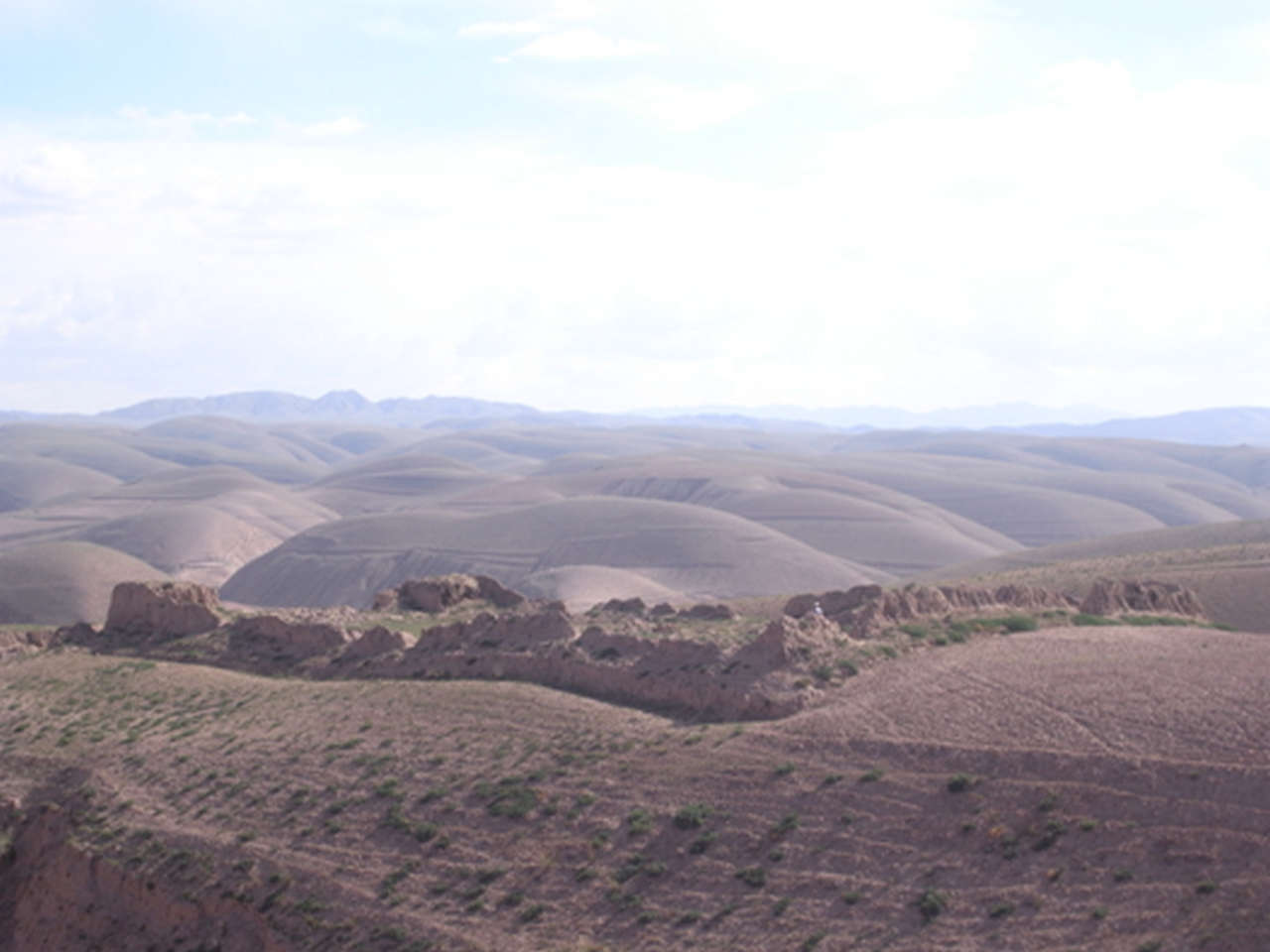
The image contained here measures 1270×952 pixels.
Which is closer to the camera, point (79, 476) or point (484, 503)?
point (484, 503)

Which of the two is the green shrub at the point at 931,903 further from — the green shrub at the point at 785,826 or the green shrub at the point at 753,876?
the green shrub at the point at 785,826

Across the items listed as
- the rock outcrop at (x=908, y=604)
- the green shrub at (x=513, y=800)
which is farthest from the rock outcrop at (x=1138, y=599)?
the green shrub at (x=513, y=800)

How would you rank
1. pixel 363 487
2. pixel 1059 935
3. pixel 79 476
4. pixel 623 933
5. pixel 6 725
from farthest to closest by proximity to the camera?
pixel 79 476
pixel 363 487
pixel 6 725
pixel 623 933
pixel 1059 935

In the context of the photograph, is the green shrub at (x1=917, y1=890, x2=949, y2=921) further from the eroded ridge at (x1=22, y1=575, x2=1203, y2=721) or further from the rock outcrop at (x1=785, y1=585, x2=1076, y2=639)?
the rock outcrop at (x1=785, y1=585, x2=1076, y2=639)

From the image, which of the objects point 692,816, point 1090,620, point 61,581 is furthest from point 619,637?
point 61,581

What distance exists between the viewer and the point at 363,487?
16862 cm

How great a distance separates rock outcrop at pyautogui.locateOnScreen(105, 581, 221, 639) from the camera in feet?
96.0

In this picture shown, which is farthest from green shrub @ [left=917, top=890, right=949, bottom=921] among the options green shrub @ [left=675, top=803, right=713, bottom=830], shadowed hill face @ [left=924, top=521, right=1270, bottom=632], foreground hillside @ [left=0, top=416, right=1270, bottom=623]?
foreground hillside @ [left=0, top=416, right=1270, bottom=623]

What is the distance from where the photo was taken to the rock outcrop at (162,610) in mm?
29266

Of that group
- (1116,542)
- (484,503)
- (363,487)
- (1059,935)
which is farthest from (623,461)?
(1059,935)

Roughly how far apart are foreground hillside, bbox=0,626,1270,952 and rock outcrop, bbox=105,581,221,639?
597 centimetres

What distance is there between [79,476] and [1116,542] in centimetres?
15808

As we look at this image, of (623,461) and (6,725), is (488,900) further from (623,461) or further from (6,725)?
(623,461)

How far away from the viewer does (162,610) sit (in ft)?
97.2
